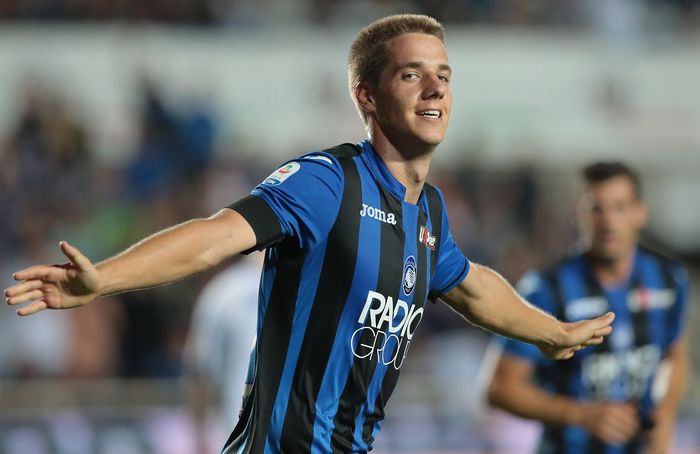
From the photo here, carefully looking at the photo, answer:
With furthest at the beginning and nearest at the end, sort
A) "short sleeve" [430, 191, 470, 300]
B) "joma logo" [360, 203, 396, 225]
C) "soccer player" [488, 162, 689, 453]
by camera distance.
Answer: "soccer player" [488, 162, 689, 453], "short sleeve" [430, 191, 470, 300], "joma logo" [360, 203, 396, 225]

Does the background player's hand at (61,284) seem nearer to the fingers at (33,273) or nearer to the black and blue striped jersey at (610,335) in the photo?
the fingers at (33,273)

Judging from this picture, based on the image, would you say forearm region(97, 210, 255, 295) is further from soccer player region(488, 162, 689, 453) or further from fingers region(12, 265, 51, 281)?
soccer player region(488, 162, 689, 453)

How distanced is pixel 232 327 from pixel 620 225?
2.13m

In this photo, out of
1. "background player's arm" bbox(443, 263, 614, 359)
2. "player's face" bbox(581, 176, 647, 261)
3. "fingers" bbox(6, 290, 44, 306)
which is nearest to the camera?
"fingers" bbox(6, 290, 44, 306)

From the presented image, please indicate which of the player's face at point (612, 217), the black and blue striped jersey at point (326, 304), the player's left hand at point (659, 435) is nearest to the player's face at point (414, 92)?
the black and blue striped jersey at point (326, 304)

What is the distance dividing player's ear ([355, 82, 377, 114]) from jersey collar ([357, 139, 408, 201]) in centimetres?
13

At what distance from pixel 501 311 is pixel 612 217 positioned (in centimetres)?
193

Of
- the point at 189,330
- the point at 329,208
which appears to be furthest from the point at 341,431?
the point at 189,330

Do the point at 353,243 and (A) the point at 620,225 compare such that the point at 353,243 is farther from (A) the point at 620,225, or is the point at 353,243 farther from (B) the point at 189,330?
(B) the point at 189,330

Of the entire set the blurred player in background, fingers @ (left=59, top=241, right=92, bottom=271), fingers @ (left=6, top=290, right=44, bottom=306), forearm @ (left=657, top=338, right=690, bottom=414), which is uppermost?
fingers @ (left=59, top=241, right=92, bottom=271)

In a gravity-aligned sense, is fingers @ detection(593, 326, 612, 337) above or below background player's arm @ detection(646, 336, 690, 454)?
above

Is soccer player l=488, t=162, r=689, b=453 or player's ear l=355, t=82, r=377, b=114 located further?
soccer player l=488, t=162, r=689, b=453

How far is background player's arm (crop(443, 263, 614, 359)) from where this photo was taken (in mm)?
4340

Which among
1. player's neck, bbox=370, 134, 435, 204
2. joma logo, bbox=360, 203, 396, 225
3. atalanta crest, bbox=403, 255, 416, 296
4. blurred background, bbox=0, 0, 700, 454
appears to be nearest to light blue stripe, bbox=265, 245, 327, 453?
joma logo, bbox=360, 203, 396, 225
